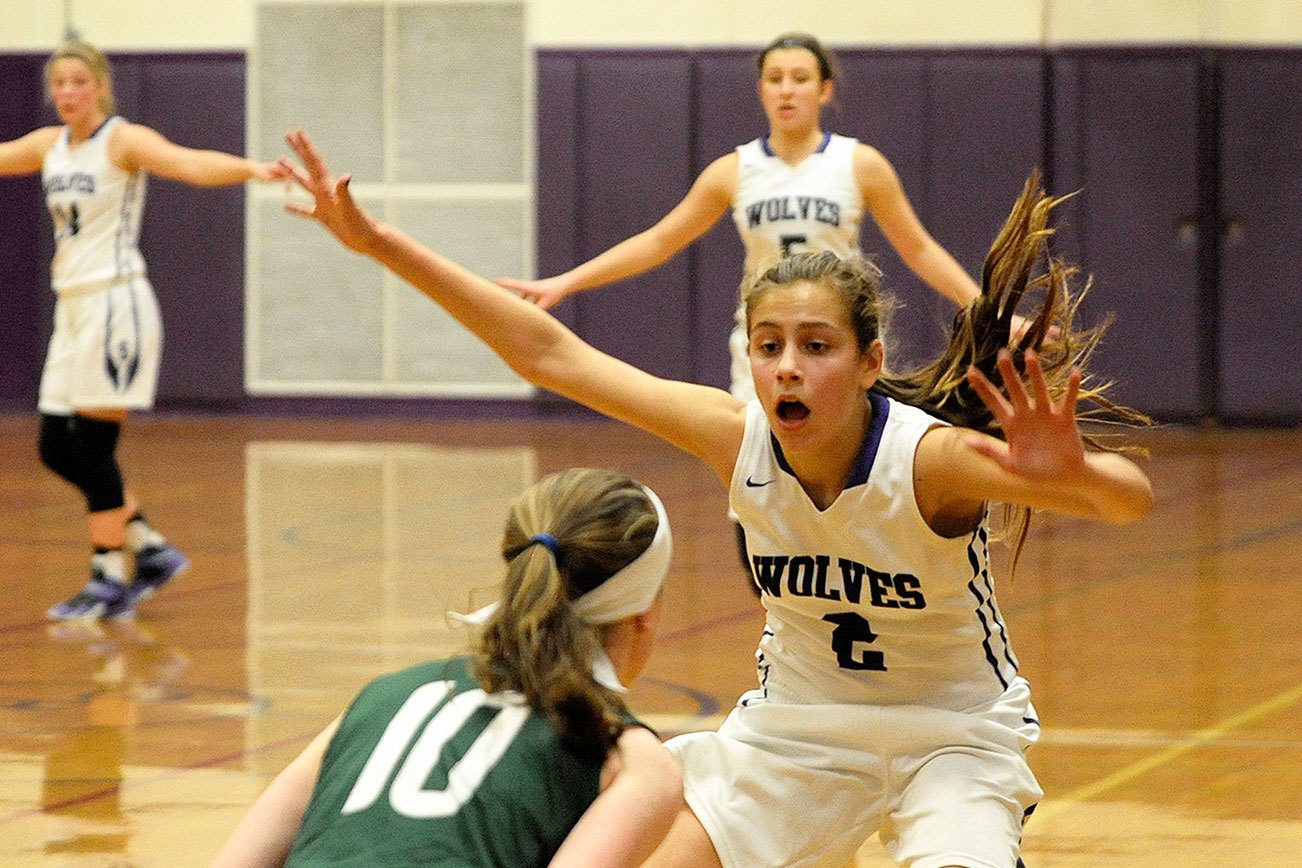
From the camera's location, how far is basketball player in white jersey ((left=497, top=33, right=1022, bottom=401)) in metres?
6.26

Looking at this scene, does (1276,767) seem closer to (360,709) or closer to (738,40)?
(360,709)

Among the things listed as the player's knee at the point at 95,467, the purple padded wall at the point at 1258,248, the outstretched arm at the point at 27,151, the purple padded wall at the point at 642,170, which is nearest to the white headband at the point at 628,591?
the player's knee at the point at 95,467

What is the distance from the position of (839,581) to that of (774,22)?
11065 millimetres

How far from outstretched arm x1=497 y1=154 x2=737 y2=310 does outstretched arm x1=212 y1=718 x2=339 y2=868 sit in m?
2.55

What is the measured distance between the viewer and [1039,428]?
285 centimetres

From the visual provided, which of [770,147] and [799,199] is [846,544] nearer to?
[799,199]

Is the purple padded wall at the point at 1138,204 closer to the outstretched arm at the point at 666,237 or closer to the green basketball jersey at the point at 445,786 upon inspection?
the outstretched arm at the point at 666,237

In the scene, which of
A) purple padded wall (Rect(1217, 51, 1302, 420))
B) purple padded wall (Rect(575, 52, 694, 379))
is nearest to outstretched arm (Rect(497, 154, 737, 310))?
purple padded wall (Rect(575, 52, 694, 379))

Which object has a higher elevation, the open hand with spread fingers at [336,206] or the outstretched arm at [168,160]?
the outstretched arm at [168,160]

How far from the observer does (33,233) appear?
14.6m

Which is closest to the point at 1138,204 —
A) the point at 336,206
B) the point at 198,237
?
the point at 198,237

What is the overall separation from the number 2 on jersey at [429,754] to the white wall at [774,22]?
11.8 m

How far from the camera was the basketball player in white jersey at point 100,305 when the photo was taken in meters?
7.25

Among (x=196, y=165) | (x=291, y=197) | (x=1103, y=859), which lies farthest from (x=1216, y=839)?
(x=291, y=197)
